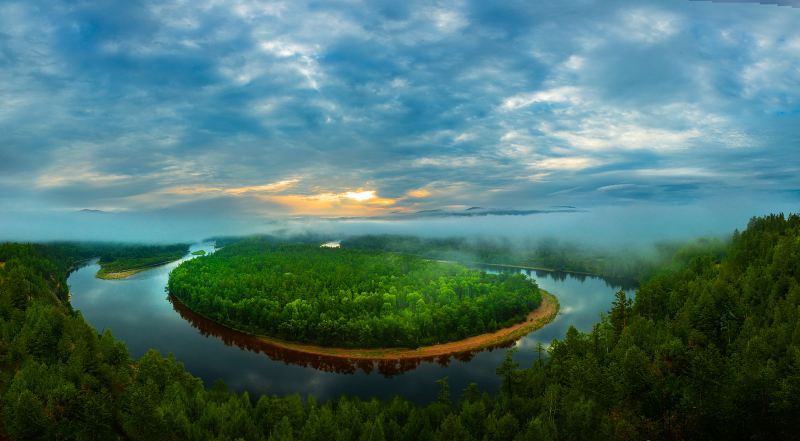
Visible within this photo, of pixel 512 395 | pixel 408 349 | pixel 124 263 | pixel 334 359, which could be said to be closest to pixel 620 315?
pixel 408 349

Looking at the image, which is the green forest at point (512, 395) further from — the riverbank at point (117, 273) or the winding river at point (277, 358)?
the riverbank at point (117, 273)

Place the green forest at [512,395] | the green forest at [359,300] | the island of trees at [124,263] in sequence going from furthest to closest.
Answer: the island of trees at [124,263] → the green forest at [359,300] → the green forest at [512,395]

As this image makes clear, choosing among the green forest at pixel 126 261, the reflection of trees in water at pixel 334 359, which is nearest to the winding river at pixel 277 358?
the reflection of trees in water at pixel 334 359

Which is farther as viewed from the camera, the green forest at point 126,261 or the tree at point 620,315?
the green forest at point 126,261

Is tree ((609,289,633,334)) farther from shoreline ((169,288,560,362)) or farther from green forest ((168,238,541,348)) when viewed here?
green forest ((168,238,541,348))

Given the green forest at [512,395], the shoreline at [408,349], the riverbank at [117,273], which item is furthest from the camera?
the riverbank at [117,273]

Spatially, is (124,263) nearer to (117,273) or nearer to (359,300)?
(117,273)

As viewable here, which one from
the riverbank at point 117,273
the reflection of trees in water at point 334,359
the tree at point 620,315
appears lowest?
the reflection of trees in water at point 334,359
